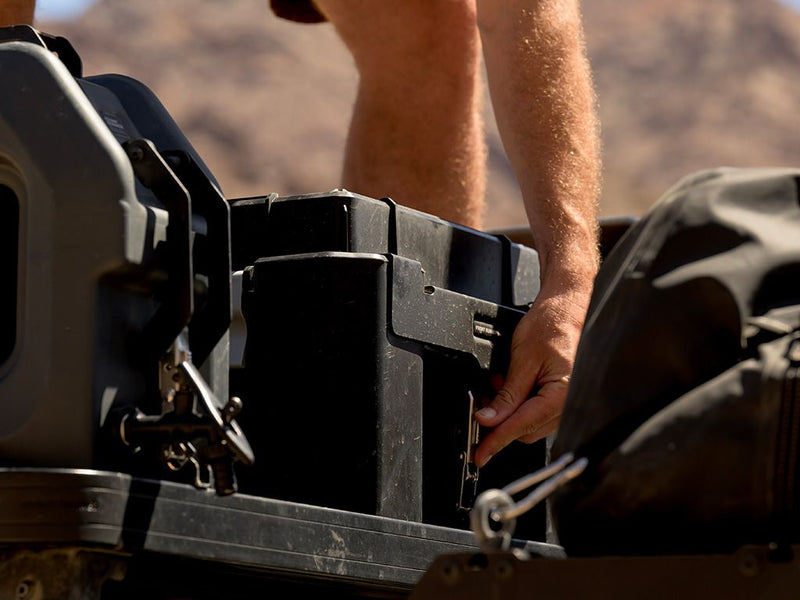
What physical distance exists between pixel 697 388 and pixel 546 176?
1205mm

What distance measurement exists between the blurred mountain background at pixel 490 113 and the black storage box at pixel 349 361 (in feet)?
96.4

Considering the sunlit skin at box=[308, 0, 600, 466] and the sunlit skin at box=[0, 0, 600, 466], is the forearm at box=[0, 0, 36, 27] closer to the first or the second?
the sunlit skin at box=[0, 0, 600, 466]

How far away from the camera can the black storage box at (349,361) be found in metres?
1.96

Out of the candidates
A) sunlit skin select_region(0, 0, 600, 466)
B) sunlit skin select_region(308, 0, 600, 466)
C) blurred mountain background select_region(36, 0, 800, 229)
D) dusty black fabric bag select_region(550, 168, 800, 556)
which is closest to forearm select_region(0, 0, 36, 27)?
sunlit skin select_region(0, 0, 600, 466)

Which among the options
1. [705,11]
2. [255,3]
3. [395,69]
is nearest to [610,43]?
[705,11]

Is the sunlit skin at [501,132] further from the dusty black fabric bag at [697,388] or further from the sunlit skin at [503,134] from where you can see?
the dusty black fabric bag at [697,388]

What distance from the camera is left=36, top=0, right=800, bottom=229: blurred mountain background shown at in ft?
111

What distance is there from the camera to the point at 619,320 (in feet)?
4.39

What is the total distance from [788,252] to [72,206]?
78 centimetres

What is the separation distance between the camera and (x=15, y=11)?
269 cm

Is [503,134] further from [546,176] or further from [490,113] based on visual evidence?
[490,113]

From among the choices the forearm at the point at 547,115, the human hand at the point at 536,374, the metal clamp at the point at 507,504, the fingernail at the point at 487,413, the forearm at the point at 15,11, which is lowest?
the metal clamp at the point at 507,504

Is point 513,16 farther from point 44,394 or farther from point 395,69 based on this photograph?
point 44,394

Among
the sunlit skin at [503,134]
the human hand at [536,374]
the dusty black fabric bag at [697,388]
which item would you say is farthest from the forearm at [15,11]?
the dusty black fabric bag at [697,388]
